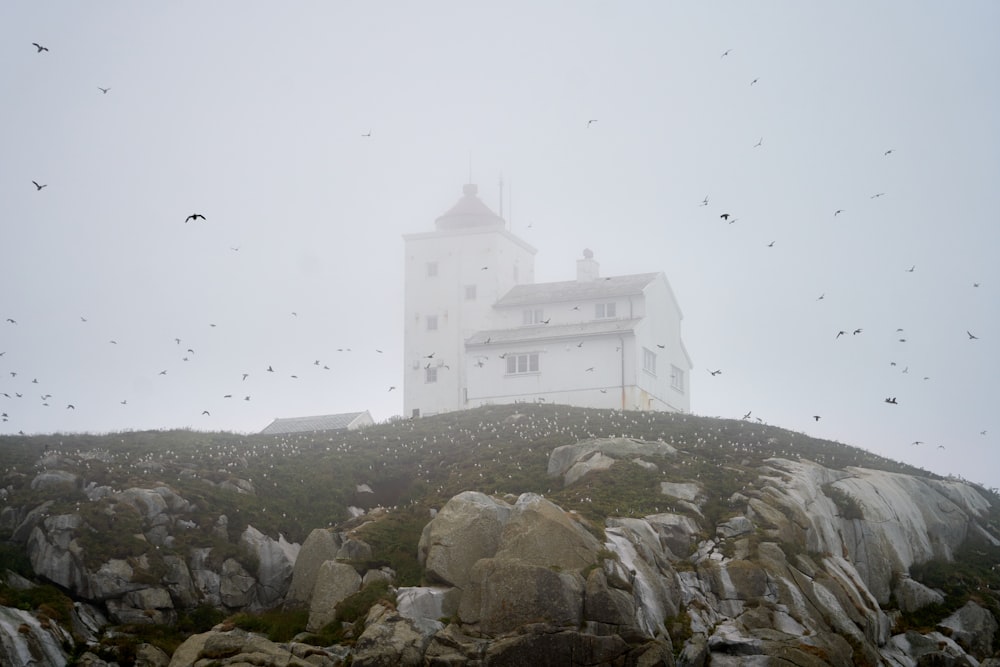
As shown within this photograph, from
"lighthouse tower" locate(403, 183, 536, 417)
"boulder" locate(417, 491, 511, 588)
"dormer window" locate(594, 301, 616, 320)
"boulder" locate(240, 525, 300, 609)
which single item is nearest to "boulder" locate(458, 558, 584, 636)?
"boulder" locate(417, 491, 511, 588)

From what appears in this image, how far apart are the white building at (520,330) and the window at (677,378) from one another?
7cm

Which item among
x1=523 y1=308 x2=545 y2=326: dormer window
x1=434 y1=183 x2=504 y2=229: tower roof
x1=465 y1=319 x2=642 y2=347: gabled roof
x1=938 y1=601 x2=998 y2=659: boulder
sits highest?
x1=434 y1=183 x2=504 y2=229: tower roof

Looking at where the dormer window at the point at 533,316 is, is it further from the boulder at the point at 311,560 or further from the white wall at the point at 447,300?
the boulder at the point at 311,560

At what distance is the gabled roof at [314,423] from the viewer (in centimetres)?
6931

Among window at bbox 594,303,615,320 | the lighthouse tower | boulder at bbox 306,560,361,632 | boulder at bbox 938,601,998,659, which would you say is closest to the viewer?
boulder at bbox 306,560,361,632

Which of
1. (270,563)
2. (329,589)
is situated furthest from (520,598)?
(270,563)

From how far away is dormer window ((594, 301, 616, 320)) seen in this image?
230 ft

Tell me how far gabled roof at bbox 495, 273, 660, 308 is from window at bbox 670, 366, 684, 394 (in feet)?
21.7

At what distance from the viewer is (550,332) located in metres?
68.5

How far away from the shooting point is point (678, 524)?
1551 inches

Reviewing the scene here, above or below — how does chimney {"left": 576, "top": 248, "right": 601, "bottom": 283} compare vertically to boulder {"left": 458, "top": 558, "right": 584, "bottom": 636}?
above

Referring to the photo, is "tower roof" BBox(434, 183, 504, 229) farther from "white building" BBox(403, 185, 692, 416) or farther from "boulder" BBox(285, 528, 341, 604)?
"boulder" BBox(285, 528, 341, 604)

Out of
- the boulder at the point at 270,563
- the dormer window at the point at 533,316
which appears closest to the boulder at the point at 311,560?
the boulder at the point at 270,563

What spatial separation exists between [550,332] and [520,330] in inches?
88.5
